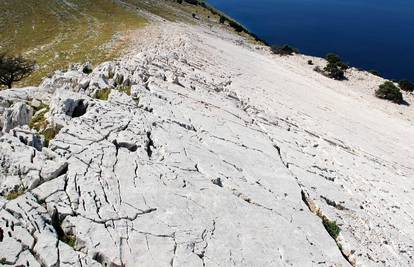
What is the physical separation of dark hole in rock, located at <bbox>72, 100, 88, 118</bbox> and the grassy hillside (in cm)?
1784

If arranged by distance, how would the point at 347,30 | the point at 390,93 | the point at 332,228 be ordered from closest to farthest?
the point at 332,228, the point at 390,93, the point at 347,30

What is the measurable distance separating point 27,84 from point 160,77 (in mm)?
13687

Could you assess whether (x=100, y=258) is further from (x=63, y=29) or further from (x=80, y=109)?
(x=63, y=29)

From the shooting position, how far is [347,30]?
151 m

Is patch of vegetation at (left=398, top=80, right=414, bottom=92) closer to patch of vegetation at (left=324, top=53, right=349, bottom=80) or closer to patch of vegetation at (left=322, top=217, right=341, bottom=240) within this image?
patch of vegetation at (left=324, top=53, right=349, bottom=80)

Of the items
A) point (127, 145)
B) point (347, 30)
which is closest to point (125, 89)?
point (127, 145)

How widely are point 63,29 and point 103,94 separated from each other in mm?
45350

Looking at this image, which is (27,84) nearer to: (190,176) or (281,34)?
(190,176)

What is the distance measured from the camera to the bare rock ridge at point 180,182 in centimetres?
1415

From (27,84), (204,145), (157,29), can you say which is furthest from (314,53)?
(204,145)

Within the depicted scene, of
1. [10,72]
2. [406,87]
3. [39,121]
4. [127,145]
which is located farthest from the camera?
[406,87]

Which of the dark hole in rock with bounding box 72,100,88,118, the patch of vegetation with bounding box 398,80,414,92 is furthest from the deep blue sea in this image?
the dark hole in rock with bounding box 72,100,88,118

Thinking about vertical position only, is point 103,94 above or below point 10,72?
above

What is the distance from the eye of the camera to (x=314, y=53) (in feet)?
398
